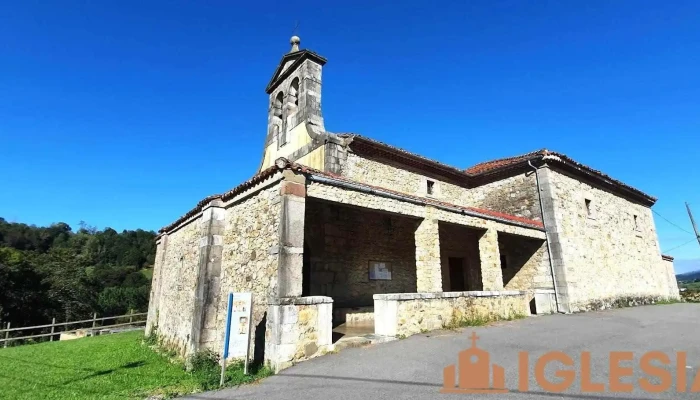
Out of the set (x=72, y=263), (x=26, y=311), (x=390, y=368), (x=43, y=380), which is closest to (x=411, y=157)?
(x=390, y=368)

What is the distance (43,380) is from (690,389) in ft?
35.3

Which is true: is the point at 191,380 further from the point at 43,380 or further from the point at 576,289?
the point at 576,289

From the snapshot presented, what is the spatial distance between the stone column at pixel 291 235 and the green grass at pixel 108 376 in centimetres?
137

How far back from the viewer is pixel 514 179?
45.0 feet

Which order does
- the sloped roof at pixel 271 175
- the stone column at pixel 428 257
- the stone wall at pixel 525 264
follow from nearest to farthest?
the sloped roof at pixel 271 175
the stone column at pixel 428 257
the stone wall at pixel 525 264

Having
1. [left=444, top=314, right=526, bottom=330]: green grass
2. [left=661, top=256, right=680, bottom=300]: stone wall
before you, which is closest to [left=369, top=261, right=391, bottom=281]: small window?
[left=444, top=314, right=526, bottom=330]: green grass

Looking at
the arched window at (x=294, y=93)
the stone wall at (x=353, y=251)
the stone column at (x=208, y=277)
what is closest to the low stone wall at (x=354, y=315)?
the stone wall at (x=353, y=251)

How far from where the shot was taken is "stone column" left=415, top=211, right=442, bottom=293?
845 cm

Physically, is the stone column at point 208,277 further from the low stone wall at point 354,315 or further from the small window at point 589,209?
the small window at point 589,209

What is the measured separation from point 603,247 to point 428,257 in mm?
9553

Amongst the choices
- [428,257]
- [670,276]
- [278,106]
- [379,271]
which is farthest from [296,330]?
[670,276]

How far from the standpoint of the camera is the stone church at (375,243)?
21.9 ft

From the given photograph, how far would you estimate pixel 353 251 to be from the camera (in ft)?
34.5

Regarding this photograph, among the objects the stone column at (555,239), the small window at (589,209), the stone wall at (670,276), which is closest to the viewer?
the stone column at (555,239)
